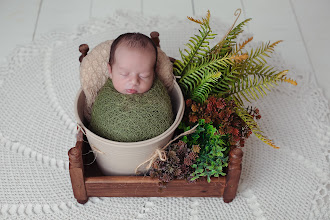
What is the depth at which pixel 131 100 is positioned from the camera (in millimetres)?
976

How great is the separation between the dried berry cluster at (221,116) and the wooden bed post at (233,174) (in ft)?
0.20

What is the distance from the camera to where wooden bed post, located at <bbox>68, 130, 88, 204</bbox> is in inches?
37.6

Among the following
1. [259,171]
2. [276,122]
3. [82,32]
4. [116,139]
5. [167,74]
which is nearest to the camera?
[116,139]

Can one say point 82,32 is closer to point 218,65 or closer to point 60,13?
point 60,13

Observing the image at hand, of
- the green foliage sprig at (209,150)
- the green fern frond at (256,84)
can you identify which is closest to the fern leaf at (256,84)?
the green fern frond at (256,84)

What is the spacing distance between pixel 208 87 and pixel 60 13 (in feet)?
2.83

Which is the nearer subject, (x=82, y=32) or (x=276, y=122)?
(x=276, y=122)

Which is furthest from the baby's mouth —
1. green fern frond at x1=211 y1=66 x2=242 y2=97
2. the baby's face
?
green fern frond at x1=211 y1=66 x2=242 y2=97

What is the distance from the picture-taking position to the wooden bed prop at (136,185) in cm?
101

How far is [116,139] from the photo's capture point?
3.20 ft

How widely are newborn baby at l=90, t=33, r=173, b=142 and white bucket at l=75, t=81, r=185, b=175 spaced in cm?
2

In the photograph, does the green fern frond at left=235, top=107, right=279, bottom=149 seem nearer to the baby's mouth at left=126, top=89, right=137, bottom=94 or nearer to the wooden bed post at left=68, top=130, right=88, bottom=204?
the baby's mouth at left=126, top=89, right=137, bottom=94

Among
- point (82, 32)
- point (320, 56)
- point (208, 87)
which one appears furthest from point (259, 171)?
point (82, 32)

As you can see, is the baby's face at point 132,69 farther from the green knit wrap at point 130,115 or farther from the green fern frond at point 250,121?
the green fern frond at point 250,121
